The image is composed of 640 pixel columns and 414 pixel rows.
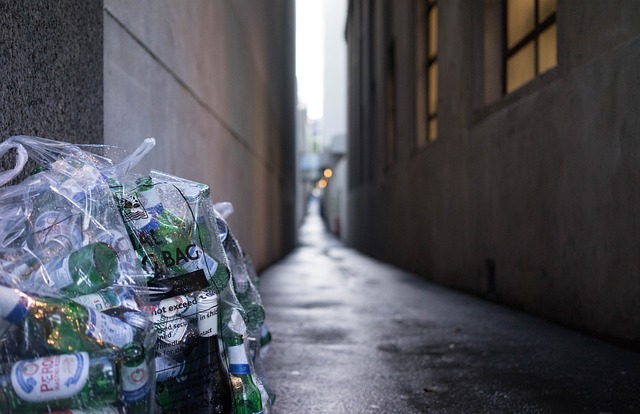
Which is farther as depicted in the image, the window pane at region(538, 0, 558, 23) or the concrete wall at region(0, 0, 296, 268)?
the window pane at region(538, 0, 558, 23)

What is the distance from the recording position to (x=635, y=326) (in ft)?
13.2

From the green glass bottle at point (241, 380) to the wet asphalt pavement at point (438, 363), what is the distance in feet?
2.89

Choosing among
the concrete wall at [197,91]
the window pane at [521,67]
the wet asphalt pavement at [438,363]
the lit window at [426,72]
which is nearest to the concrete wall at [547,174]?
the window pane at [521,67]

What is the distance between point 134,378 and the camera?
5.37 feet

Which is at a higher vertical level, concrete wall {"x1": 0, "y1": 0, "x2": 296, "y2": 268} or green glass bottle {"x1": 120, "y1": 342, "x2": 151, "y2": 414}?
concrete wall {"x1": 0, "y1": 0, "x2": 296, "y2": 268}

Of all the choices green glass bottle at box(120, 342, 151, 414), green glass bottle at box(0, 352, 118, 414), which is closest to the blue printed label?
green glass bottle at box(0, 352, 118, 414)

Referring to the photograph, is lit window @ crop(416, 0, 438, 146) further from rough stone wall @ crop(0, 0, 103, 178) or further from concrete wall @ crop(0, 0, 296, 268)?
rough stone wall @ crop(0, 0, 103, 178)

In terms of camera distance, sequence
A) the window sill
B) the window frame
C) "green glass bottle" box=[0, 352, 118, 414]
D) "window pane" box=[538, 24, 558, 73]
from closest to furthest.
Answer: "green glass bottle" box=[0, 352, 118, 414] → the window sill → "window pane" box=[538, 24, 558, 73] → the window frame

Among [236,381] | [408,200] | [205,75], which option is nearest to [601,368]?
[236,381]

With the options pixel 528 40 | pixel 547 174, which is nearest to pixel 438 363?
pixel 547 174

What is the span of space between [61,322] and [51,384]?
16 cm

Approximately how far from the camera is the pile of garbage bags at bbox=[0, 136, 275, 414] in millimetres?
1527

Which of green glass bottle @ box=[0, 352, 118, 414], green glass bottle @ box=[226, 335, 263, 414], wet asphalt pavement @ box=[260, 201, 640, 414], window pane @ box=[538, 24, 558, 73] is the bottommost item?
wet asphalt pavement @ box=[260, 201, 640, 414]

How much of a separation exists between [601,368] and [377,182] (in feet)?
46.3
